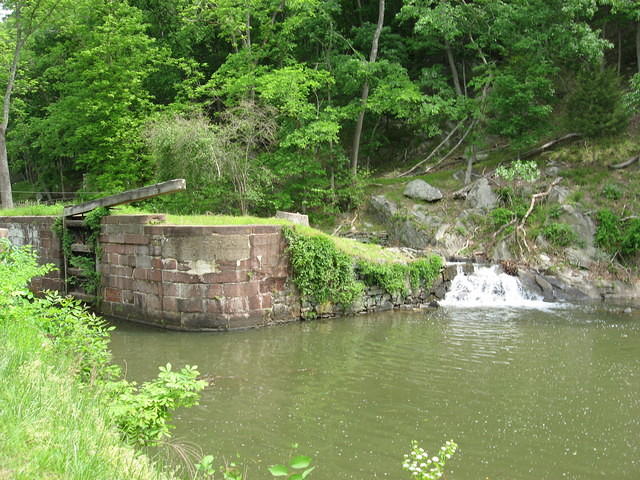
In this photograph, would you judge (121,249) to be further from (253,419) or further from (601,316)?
(601,316)

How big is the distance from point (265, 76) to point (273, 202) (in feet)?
15.0

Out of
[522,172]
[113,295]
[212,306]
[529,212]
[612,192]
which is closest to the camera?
[212,306]

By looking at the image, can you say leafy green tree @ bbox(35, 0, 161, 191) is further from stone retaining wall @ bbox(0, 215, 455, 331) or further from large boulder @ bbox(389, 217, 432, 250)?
large boulder @ bbox(389, 217, 432, 250)

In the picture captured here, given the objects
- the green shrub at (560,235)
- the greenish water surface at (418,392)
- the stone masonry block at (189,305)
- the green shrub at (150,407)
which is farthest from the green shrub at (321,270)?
the green shrub at (150,407)

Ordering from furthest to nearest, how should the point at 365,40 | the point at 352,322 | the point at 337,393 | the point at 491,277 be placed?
the point at 365,40
the point at 491,277
the point at 352,322
the point at 337,393

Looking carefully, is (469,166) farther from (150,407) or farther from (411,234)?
(150,407)

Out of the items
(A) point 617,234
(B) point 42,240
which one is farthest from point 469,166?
(B) point 42,240

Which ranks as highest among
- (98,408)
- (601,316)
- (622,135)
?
(622,135)

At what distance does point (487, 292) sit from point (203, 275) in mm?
8071

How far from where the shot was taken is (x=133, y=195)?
13.7 metres

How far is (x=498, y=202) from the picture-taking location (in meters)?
20.2

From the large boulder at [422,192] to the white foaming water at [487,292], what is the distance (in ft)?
17.6

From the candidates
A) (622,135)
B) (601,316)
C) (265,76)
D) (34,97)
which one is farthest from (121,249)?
(34,97)

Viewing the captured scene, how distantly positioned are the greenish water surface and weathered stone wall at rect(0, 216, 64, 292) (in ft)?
13.8
